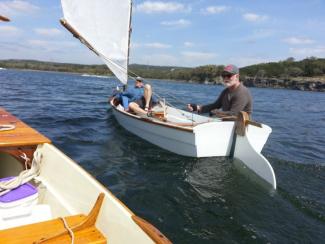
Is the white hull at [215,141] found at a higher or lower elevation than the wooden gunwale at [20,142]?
lower

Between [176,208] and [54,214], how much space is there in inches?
84.8

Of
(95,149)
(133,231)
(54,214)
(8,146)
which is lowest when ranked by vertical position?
(95,149)

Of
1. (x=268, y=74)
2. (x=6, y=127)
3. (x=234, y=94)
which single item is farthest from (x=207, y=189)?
(x=268, y=74)

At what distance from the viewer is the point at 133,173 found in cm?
668

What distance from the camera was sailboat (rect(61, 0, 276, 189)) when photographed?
22.6 feet

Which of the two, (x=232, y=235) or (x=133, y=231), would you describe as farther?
(x=232, y=235)

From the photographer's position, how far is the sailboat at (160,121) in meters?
6.88

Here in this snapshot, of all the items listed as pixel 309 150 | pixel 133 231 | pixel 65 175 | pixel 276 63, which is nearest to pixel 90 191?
pixel 65 175

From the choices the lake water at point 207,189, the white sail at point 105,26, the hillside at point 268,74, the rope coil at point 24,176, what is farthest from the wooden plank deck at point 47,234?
the hillside at point 268,74

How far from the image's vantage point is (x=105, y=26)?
11.5 m

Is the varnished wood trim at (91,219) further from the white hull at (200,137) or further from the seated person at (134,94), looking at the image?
the seated person at (134,94)

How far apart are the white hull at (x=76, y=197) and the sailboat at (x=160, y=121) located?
371 cm

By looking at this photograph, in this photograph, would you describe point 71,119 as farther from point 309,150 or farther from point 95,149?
point 309,150

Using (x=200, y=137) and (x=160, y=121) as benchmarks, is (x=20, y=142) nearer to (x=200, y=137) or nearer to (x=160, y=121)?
(x=200, y=137)
